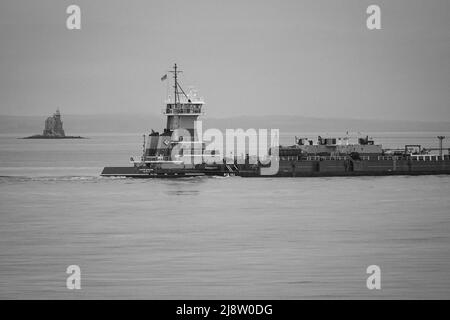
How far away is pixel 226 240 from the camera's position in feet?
137

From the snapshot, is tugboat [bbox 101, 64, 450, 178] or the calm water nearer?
the calm water

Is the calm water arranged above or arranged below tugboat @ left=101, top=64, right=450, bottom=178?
below

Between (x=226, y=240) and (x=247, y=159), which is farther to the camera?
(x=247, y=159)

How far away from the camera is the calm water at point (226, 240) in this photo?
31234 mm

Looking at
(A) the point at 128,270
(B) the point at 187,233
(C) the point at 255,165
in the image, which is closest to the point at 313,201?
(B) the point at 187,233

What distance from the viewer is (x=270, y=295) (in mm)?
30016

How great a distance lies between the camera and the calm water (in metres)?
31.2

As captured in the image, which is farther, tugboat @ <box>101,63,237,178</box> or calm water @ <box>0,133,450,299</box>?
tugboat @ <box>101,63,237,178</box>

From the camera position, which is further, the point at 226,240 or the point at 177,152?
the point at 177,152

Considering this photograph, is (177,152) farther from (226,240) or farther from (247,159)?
(226,240)

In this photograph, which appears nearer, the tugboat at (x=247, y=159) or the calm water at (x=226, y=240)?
the calm water at (x=226, y=240)

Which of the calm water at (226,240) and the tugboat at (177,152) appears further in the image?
the tugboat at (177,152)

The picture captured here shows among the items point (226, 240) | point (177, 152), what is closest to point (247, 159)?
point (177, 152)

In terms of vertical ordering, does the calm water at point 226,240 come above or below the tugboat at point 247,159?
below
